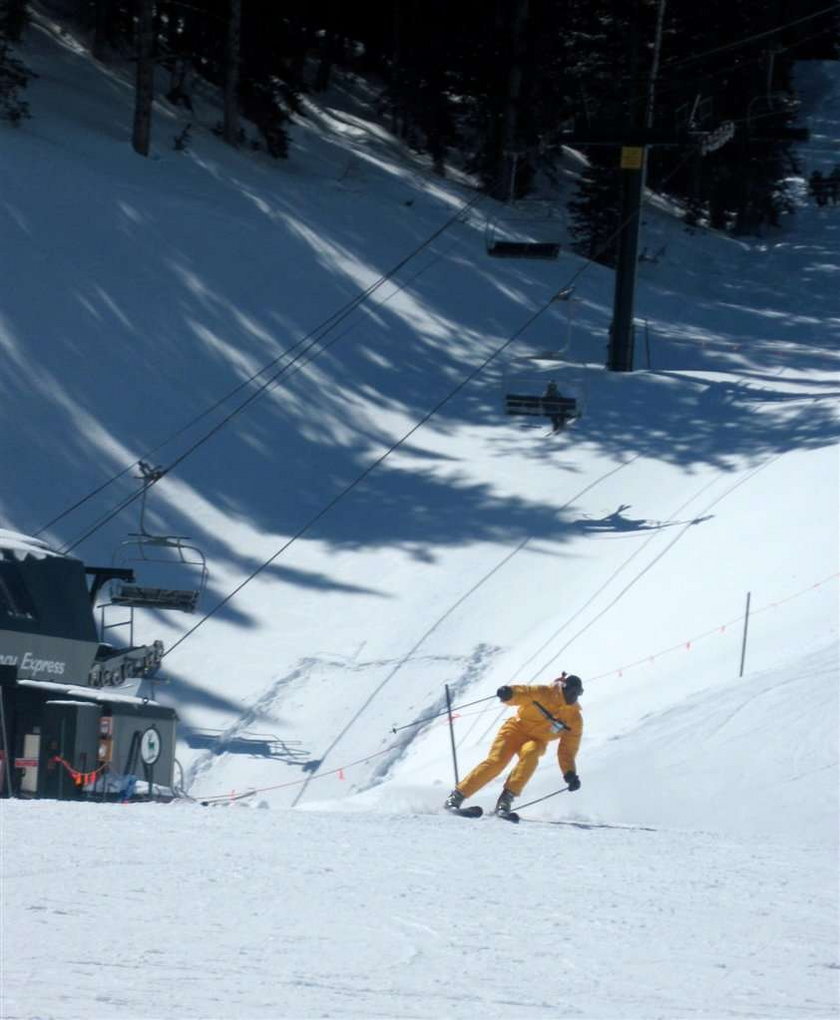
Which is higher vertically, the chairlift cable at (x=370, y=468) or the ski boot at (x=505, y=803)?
the ski boot at (x=505, y=803)

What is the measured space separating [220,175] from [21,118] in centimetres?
417

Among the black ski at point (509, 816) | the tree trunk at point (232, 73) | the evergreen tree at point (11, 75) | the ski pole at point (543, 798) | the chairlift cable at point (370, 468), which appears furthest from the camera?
the tree trunk at point (232, 73)

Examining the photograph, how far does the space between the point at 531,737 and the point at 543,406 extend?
557 inches

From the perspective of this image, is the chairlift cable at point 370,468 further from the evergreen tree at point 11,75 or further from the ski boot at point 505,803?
the evergreen tree at point 11,75

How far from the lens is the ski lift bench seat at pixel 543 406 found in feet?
79.3

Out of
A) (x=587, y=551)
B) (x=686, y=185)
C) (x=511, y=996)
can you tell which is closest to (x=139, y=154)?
(x=587, y=551)

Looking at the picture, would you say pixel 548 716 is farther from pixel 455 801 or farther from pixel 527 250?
pixel 527 250

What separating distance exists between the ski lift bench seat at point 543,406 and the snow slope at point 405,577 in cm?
32

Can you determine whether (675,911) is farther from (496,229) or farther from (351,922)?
(496,229)

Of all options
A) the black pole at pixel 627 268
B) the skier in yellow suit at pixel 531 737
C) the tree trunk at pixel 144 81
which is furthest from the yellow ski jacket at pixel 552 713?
the tree trunk at pixel 144 81

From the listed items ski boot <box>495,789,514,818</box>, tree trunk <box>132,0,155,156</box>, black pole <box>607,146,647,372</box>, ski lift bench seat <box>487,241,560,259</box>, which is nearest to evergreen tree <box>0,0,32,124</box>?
tree trunk <box>132,0,155,156</box>

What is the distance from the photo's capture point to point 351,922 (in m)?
6.43

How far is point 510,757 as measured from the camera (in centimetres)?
1052

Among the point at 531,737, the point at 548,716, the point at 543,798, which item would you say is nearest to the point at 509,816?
the point at 531,737
